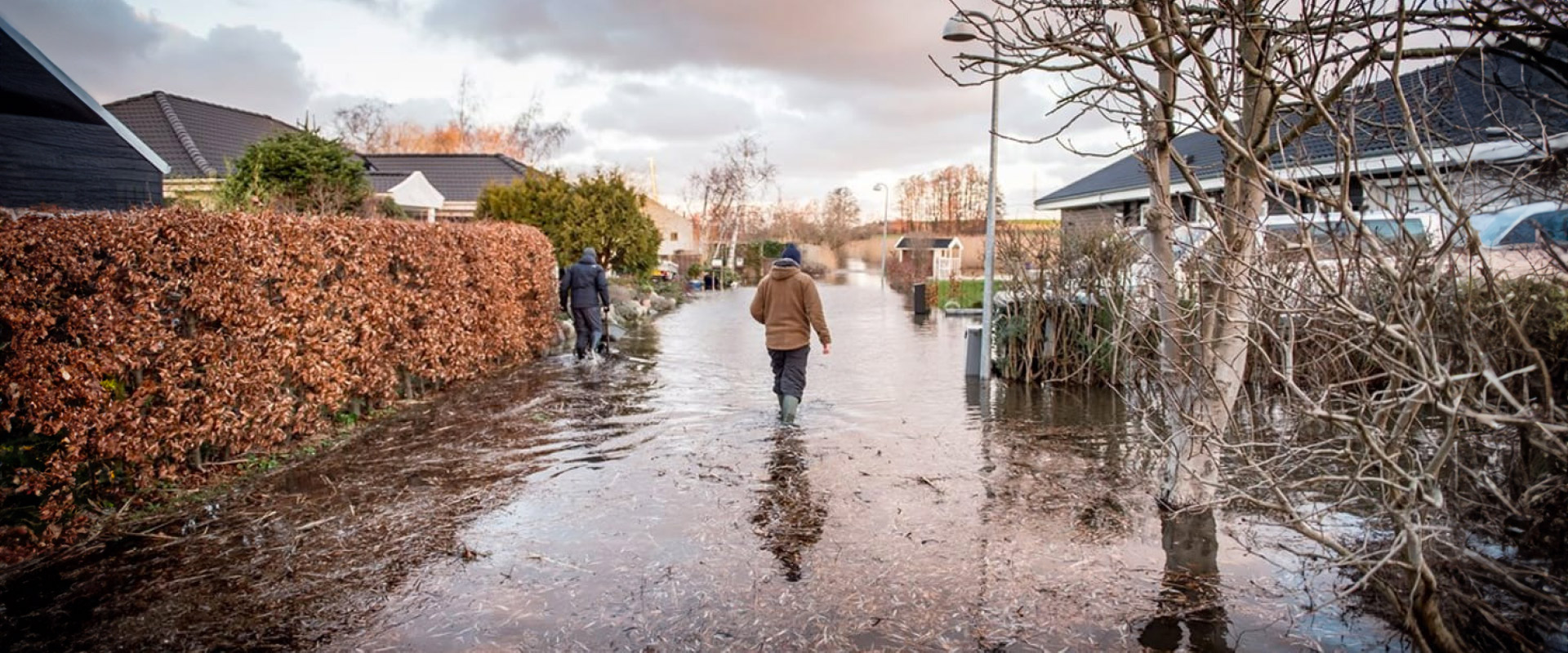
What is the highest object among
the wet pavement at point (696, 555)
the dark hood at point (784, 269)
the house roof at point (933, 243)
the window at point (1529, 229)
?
the house roof at point (933, 243)

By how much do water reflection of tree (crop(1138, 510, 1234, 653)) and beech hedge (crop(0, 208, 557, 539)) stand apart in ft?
18.7

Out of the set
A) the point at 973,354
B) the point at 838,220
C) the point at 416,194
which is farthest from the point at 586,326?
the point at 838,220

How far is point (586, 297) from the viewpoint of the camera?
13.4m

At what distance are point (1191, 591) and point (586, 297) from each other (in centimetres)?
1013

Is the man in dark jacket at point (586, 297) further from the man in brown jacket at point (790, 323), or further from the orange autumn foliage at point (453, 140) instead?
the orange autumn foliage at point (453, 140)

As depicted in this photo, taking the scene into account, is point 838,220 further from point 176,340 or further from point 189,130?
point 176,340

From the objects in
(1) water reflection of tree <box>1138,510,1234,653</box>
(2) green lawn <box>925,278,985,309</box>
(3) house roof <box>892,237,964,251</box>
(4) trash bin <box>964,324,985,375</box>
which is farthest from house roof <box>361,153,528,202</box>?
(1) water reflection of tree <box>1138,510,1234,653</box>

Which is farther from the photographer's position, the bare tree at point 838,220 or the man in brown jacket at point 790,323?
the bare tree at point 838,220

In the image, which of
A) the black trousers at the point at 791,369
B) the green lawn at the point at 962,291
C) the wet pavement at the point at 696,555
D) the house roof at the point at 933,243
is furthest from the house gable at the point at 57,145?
the house roof at the point at 933,243

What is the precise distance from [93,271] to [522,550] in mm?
2938

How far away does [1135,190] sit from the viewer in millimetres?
23188

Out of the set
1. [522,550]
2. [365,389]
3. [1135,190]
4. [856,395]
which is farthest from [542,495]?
[1135,190]

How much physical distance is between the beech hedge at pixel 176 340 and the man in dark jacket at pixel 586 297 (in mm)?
3773

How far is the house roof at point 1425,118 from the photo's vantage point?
3238mm
